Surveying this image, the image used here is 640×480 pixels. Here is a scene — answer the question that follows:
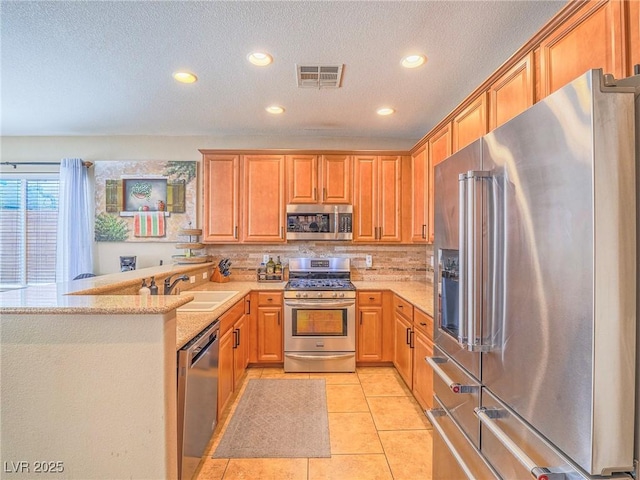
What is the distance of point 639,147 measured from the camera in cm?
75

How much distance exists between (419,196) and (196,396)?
9.07ft

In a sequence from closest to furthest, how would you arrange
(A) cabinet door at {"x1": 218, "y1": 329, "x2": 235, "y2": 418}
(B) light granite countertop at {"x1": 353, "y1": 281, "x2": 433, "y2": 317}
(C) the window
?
(A) cabinet door at {"x1": 218, "y1": 329, "x2": 235, "y2": 418}, (B) light granite countertop at {"x1": 353, "y1": 281, "x2": 433, "y2": 317}, (C) the window

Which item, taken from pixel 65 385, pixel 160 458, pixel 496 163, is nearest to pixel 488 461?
pixel 496 163

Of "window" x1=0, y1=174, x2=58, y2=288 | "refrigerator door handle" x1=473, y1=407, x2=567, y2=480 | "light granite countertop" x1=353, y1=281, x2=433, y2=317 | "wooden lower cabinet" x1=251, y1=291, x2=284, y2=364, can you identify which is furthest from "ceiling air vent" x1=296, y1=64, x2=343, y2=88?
"window" x1=0, y1=174, x2=58, y2=288

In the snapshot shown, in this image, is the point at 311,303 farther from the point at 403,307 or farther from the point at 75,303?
the point at 75,303

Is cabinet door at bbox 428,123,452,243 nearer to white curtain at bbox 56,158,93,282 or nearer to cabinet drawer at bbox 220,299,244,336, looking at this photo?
cabinet drawer at bbox 220,299,244,336

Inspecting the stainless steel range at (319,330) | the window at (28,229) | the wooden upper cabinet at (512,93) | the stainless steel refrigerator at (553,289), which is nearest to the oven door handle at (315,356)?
the stainless steel range at (319,330)

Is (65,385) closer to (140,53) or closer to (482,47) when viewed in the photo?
(140,53)

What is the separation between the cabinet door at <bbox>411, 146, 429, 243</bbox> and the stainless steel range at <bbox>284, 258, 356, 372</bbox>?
99 centimetres

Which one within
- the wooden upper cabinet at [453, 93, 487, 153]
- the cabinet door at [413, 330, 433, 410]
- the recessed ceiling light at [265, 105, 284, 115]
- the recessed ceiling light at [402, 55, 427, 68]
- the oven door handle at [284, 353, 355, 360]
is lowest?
the oven door handle at [284, 353, 355, 360]

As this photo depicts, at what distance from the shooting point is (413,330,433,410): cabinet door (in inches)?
89.8

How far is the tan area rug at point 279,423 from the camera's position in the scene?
204 centimetres

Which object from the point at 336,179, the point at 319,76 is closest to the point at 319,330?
the point at 336,179

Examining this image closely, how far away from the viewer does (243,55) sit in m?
2.12
